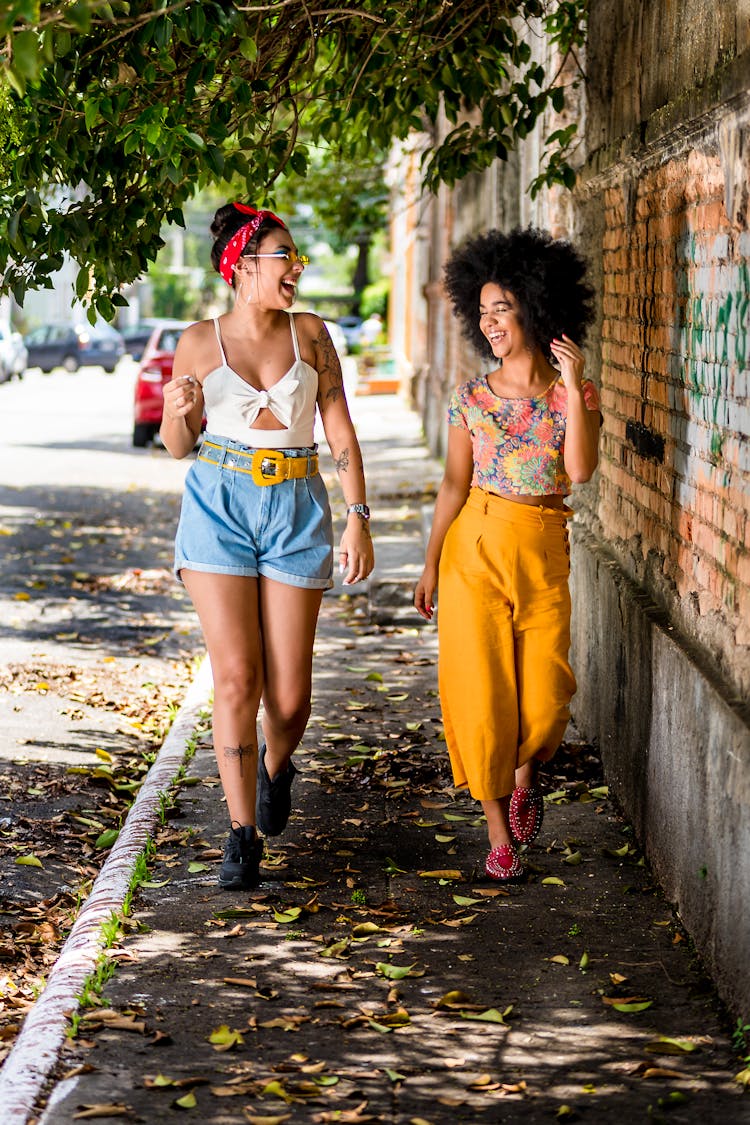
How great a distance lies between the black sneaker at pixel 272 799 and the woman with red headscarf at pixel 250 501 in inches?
10.4

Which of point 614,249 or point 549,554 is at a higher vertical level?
point 614,249

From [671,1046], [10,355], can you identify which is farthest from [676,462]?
[10,355]

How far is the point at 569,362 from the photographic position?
504 centimetres

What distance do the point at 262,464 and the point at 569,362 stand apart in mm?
1038

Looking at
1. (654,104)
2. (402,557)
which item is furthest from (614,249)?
(402,557)

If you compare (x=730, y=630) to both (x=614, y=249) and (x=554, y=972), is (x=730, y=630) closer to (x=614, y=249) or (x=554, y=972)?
(x=554, y=972)

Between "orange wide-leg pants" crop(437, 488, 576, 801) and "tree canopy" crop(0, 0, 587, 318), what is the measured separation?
1.58m

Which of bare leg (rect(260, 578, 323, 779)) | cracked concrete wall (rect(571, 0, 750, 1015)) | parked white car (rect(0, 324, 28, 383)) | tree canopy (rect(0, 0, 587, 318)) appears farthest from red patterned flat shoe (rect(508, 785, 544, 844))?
parked white car (rect(0, 324, 28, 383))

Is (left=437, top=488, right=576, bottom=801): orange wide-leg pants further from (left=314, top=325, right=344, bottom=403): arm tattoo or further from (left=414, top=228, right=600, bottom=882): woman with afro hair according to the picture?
(left=314, top=325, right=344, bottom=403): arm tattoo

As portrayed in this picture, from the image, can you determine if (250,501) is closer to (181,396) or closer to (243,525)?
(243,525)

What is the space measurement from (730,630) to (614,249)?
2.90 metres

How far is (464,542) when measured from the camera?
5340mm

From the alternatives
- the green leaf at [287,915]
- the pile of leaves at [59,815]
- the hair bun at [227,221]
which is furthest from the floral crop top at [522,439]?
the pile of leaves at [59,815]

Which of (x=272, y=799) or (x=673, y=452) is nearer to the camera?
(x=673, y=452)
